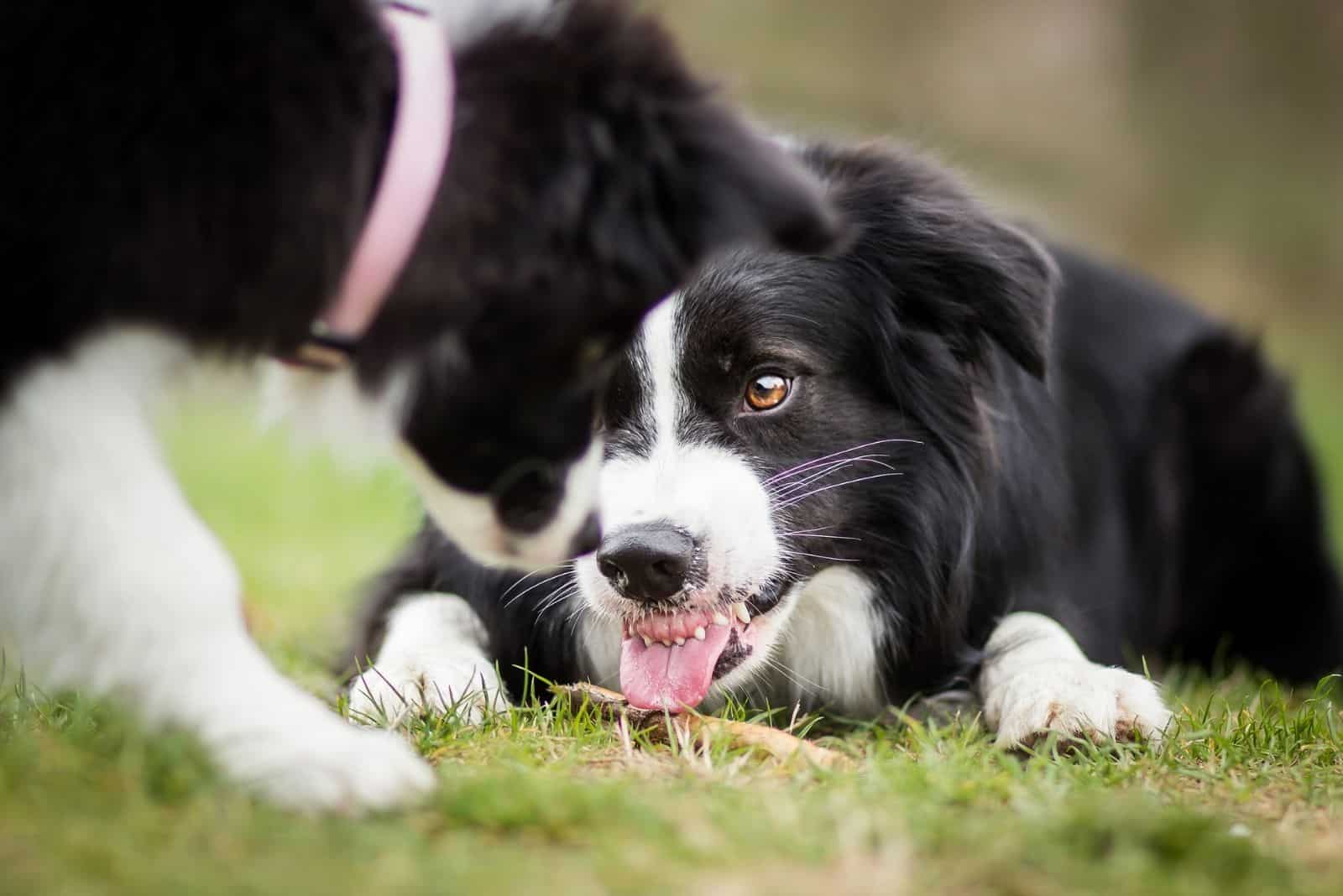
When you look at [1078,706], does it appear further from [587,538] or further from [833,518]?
[587,538]

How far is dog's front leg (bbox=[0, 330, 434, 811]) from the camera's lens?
190cm

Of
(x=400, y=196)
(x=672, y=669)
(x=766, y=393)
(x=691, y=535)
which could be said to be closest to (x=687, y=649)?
(x=672, y=669)

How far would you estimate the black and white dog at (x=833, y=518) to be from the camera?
110 inches

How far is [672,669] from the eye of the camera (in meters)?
2.83

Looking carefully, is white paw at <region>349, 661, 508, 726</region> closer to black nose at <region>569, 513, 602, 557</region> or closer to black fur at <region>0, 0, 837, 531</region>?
black nose at <region>569, 513, 602, 557</region>

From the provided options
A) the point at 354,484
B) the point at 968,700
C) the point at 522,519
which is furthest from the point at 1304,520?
the point at 354,484

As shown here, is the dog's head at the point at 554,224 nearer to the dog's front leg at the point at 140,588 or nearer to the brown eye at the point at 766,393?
the dog's front leg at the point at 140,588

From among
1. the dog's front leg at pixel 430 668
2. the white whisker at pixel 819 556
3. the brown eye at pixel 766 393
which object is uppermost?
the brown eye at pixel 766 393

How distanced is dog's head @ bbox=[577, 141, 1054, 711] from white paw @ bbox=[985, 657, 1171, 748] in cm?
39

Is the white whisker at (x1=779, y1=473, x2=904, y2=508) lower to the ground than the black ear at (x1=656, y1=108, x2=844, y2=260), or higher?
lower

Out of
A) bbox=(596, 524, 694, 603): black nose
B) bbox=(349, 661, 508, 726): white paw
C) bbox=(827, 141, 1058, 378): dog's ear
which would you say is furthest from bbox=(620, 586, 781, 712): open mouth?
bbox=(827, 141, 1058, 378): dog's ear

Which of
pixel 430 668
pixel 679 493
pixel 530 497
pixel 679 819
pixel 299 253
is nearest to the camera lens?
pixel 679 819

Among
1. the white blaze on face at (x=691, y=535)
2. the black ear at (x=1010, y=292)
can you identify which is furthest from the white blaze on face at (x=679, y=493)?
the black ear at (x=1010, y=292)

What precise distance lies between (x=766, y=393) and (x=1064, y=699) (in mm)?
967
